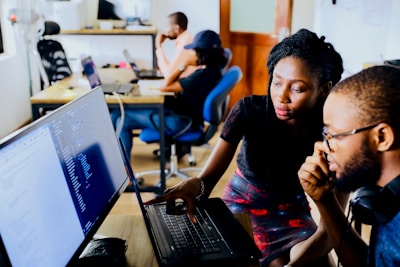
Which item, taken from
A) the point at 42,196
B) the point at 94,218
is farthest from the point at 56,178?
the point at 94,218

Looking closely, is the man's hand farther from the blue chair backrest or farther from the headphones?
the blue chair backrest

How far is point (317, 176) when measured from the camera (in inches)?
46.1

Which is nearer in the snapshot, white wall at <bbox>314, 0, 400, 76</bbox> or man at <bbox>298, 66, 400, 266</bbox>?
man at <bbox>298, 66, 400, 266</bbox>

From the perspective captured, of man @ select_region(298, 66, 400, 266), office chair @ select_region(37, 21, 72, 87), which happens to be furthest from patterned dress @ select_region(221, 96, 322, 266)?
office chair @ select_region(37, 21, 72, 87)

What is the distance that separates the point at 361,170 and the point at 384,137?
104 millimetres

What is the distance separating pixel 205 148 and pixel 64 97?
159 centimetres

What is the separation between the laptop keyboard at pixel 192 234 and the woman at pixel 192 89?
5.88ft

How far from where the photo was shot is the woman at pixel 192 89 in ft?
9.95

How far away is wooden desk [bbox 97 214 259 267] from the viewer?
1.09 metres

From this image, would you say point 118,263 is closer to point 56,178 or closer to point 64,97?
point 56,178

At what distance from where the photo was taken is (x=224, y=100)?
10.2 ft

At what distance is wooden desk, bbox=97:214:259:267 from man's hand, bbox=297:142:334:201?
201mm

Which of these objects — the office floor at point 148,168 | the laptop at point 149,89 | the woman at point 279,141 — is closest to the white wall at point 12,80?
the office floor at point 148,168

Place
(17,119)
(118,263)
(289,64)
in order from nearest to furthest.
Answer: (118,263), (289,64), (17,119)
